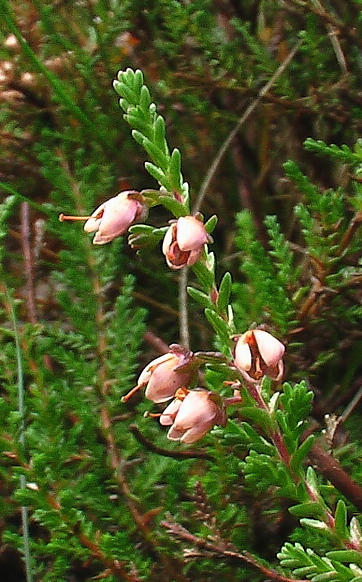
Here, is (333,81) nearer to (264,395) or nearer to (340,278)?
(340,278)

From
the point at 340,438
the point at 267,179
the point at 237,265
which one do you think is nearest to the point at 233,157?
the point at 267,179

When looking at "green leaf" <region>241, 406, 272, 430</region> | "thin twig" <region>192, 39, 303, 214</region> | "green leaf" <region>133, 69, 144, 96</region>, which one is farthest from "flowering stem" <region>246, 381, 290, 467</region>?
"thin twig" <region>192, 39, 303, 214</region>

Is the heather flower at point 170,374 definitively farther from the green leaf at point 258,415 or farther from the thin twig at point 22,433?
the thin twig at point 22,433

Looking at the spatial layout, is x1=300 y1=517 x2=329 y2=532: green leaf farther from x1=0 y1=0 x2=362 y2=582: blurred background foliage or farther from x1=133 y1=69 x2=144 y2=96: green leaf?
x1=133 y1=69 x2=144 y2=96: green leaf

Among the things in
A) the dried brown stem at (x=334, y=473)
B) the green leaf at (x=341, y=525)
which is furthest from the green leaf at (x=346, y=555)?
the dried brown stem at (x=334, y=473)

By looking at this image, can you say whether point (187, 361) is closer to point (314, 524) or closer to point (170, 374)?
point (170, 374)

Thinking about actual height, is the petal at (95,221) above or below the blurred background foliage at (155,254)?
above

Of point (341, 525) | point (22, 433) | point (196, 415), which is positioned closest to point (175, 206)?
point (196, 415)
